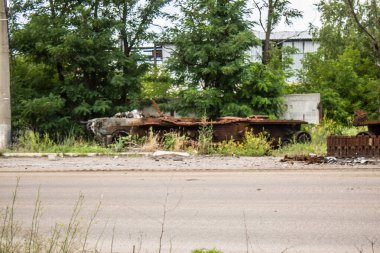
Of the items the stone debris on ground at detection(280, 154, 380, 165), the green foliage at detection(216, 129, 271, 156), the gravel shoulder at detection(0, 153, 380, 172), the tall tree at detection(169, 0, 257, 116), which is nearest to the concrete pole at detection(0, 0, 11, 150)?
the gravel shoulder at detection(0, 153, 380, 172)

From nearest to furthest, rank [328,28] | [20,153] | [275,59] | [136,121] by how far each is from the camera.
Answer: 1. [20,153]
2. [136,121]
3. [275,59]
4. [328,28]

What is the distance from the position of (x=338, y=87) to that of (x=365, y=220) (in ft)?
80.6

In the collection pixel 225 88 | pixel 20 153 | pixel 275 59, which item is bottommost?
pixel 20 153

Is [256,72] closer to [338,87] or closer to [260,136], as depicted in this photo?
[260,136]

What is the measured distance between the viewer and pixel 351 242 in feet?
18.8

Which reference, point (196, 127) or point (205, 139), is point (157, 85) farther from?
point (205, 139)

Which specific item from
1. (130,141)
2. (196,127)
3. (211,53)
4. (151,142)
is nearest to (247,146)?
(196,127)

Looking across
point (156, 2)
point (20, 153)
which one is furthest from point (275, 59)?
point (20, 153)

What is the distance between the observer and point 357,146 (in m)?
13.7

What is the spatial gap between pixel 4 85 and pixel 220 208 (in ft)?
45.4

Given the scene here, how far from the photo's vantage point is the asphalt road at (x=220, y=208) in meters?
5.85

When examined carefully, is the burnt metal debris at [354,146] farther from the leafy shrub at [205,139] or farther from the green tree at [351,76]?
the green tree at [351,76]

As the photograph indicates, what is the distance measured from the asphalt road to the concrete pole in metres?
7.73

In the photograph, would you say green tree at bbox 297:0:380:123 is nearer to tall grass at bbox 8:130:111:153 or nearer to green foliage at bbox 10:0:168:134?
green foliage at bbox 10:0:168:134
